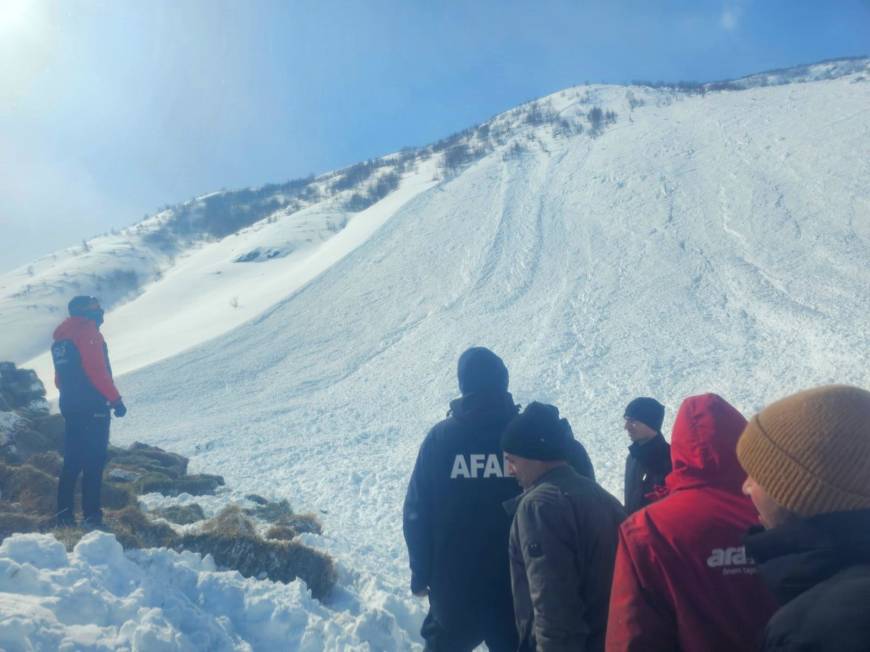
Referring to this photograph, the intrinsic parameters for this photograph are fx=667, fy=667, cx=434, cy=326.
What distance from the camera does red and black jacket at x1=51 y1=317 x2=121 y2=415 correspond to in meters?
5.70

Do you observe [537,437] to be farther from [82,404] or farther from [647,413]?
[82,404]

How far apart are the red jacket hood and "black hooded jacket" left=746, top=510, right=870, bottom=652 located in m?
0.71

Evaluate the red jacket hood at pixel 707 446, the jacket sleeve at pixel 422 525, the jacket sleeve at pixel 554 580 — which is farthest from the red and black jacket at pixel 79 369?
the red jacket hood at pixel 707 446

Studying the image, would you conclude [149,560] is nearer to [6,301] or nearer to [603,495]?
[603,495]

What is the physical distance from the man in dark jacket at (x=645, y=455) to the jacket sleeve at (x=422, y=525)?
1381mm

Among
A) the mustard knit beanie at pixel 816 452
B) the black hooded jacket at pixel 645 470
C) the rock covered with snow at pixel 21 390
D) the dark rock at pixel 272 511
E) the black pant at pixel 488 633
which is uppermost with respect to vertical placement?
the rock covered with snow at pixel 21 390

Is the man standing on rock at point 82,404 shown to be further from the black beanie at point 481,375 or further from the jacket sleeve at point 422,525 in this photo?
the black beanie at point 481,375

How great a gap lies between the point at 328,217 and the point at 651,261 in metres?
24.4

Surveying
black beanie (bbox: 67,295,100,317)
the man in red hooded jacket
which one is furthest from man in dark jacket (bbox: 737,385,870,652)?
black beanie (bbox: 67,295,100,317)

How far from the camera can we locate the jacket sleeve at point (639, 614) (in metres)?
2.15

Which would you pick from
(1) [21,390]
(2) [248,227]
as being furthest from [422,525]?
(2) [248,227]

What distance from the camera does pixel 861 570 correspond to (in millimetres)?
1512

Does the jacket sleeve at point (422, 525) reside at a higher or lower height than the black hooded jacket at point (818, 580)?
lower

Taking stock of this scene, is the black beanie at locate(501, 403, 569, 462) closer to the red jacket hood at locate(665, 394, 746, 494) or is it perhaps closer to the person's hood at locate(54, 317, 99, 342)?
the red jacket hood at locate(665, 394, 746, 494)
